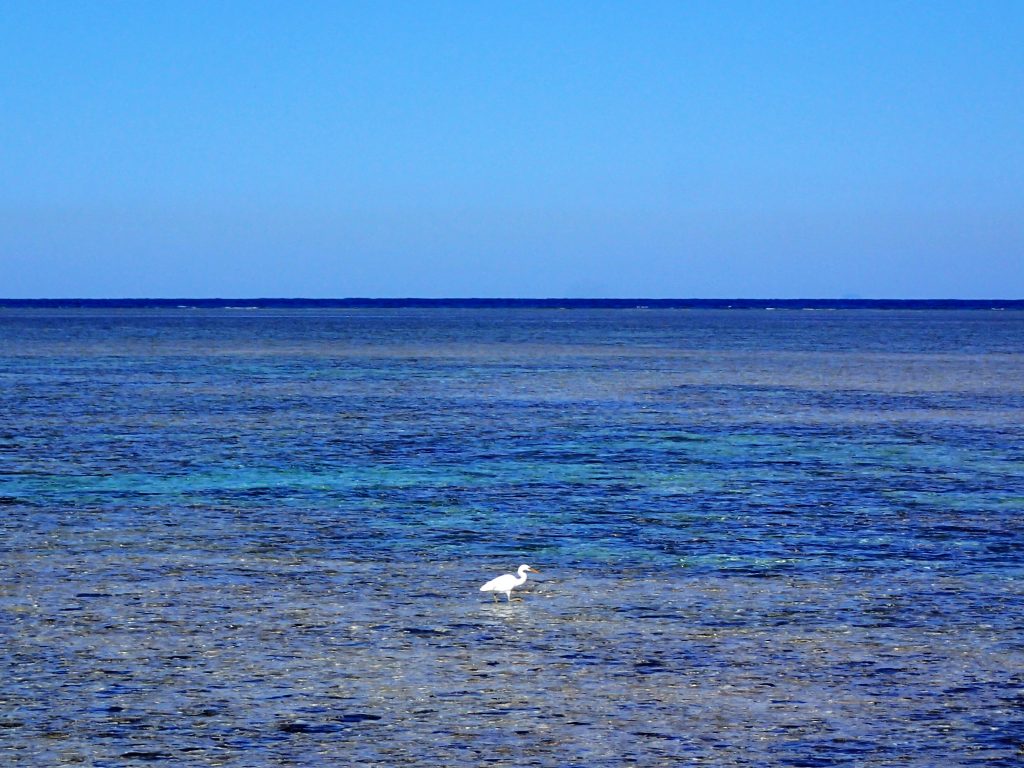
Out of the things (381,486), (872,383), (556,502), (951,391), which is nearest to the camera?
(556,502)

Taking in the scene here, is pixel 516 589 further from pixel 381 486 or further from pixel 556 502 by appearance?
pixel 381 486

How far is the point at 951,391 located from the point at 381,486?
31064mm

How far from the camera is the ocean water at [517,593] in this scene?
1149 cm

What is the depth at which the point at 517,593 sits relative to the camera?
16172mm

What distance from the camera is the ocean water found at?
11.5 m

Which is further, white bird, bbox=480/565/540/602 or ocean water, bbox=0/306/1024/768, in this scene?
white bird, bbox=480/565/540/602

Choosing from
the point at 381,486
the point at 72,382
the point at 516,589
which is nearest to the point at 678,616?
the point at 516,589

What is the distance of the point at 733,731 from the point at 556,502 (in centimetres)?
1198

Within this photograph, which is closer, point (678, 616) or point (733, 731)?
point (733, 731)

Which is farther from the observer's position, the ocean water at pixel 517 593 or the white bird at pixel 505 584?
the white bird at pixel 505 584

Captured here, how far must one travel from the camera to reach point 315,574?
17328mm

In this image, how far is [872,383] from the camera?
5753cm

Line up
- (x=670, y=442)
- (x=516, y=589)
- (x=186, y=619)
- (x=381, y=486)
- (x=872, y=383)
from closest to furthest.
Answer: (x=186, y=619) → (x=516, y=589) → (x=381, y=486) → (x=670, y=442) → (x=872, y=383)

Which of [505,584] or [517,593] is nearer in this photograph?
[505,584]
